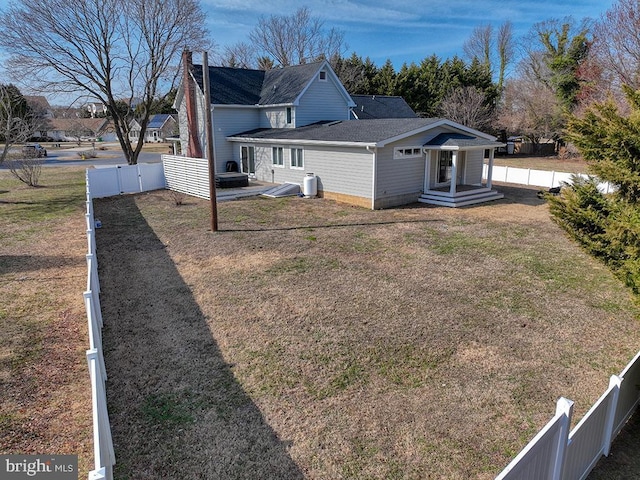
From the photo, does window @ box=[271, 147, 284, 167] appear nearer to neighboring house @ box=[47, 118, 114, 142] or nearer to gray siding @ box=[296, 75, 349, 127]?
gray siding @ box=[296, 75, 349, 127]

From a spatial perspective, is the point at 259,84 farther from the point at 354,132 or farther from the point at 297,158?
the point at 354,132

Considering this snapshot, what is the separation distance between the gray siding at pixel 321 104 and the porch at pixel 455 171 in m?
8.87

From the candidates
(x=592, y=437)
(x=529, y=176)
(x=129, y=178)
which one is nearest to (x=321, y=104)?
(x=129, y=178)

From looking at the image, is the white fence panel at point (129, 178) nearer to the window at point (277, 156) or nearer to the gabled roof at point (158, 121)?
the window at point (277, 156)

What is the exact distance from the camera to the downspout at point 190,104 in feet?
84.3

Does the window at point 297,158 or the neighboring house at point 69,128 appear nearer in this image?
the window at point 297,158

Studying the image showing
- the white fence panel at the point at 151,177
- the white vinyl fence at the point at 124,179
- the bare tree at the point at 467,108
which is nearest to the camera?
the white vinyl fence at the point at 124,179

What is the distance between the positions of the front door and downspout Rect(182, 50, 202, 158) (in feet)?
11.3

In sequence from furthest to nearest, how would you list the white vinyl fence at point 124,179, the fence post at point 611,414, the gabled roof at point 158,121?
the gabled roof at point 158,121 → the white vinyl fence at point 124,179 → the fence post at point 611,414

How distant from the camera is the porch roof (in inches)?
673

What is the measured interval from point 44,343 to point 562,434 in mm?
6674

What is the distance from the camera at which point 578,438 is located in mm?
3574

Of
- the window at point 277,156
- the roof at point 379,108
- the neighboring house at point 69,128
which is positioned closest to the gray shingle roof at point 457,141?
the window at point 277,156

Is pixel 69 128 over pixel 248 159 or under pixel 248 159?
over
